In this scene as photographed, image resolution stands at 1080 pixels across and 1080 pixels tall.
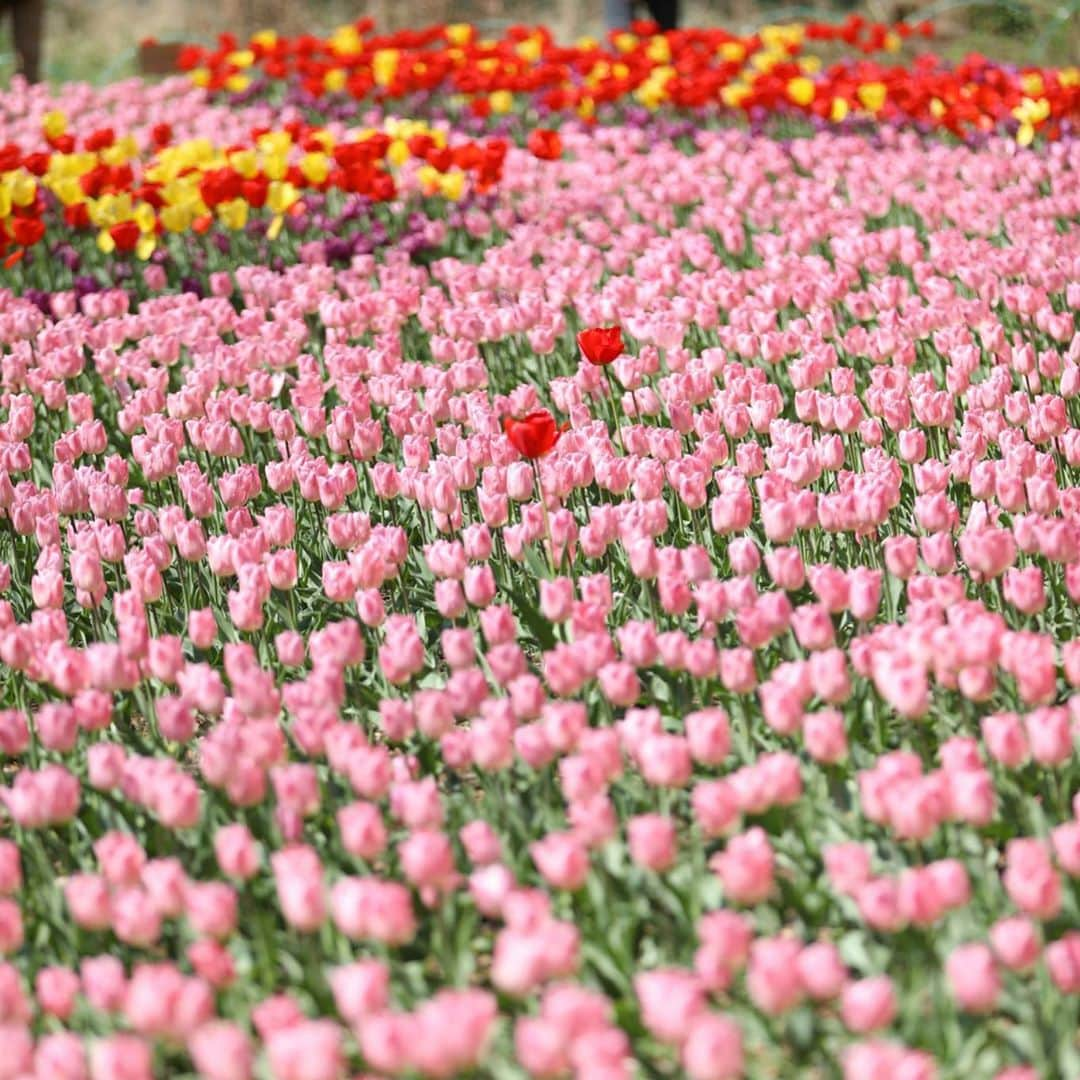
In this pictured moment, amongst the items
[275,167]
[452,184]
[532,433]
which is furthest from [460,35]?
[532,433]

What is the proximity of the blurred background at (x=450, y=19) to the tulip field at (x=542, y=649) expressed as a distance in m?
7.34

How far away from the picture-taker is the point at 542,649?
12.7ft

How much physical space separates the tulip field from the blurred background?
7.34 metres

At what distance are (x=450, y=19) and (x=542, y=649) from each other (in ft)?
57.5

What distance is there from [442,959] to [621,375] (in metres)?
2.72

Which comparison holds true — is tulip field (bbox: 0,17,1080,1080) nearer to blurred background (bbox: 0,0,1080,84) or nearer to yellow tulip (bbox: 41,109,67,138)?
yellow tulip (bbox: 41,109,67,138)

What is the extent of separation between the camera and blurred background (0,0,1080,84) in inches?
586

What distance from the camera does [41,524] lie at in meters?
4.11

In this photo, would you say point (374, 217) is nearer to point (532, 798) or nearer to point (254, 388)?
point (254, 388)

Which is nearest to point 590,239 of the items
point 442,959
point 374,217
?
point 374,217

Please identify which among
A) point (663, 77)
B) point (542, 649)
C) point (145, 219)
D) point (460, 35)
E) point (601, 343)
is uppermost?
point (460, 35)

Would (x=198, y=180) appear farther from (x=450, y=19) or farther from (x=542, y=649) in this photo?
(x=450, y=19)

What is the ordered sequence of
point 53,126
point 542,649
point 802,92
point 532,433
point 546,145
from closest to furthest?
point 532,433 < point 542,649 < point 546,145 < point 53,126 < point 802,92

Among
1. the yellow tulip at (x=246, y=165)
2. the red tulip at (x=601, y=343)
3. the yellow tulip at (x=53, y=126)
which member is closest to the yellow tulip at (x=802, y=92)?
the yellow tulip at (x=246, y=165)
